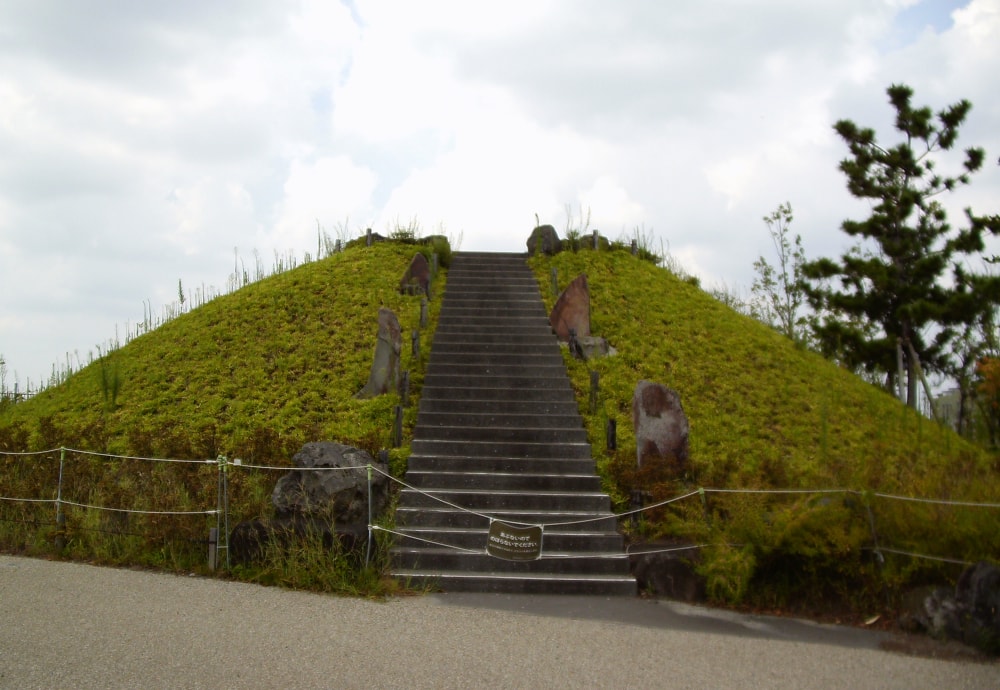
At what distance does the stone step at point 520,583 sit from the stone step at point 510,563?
0.27m

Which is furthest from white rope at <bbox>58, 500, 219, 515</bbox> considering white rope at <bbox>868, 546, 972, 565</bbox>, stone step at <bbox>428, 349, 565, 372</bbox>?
white rope at <bbox>868, 546, 972, 565</bbox>

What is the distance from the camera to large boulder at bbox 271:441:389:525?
30.8ft

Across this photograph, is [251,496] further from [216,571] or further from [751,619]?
[751,619]

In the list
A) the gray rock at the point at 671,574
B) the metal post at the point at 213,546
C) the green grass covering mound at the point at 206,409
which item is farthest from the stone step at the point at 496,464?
the metal post at the point at 213,546

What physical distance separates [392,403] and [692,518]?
5952 mm

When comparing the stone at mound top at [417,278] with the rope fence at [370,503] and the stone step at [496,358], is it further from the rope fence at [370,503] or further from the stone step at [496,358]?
the rope fence at [370,503]

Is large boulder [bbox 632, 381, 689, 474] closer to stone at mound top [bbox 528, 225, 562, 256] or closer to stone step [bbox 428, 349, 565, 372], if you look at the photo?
stone step [bbox 428, 349, 565, 372]

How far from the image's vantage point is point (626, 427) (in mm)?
13523

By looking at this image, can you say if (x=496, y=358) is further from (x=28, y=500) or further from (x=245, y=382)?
(x=28, y=500)

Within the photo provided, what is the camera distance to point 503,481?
11844 millimetres

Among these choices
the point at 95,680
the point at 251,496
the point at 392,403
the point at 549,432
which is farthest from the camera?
the point at 392,403

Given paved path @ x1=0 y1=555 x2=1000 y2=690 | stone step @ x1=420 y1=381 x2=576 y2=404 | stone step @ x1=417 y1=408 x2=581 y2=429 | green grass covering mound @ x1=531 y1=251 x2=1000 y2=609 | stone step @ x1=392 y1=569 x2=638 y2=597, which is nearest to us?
paved path @ x1=0 y1=555 x2=1000 y2=690

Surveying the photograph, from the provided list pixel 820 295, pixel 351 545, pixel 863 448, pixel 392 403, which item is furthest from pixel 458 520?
pixel 820 295

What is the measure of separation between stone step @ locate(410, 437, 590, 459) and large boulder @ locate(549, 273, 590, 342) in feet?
15.2
